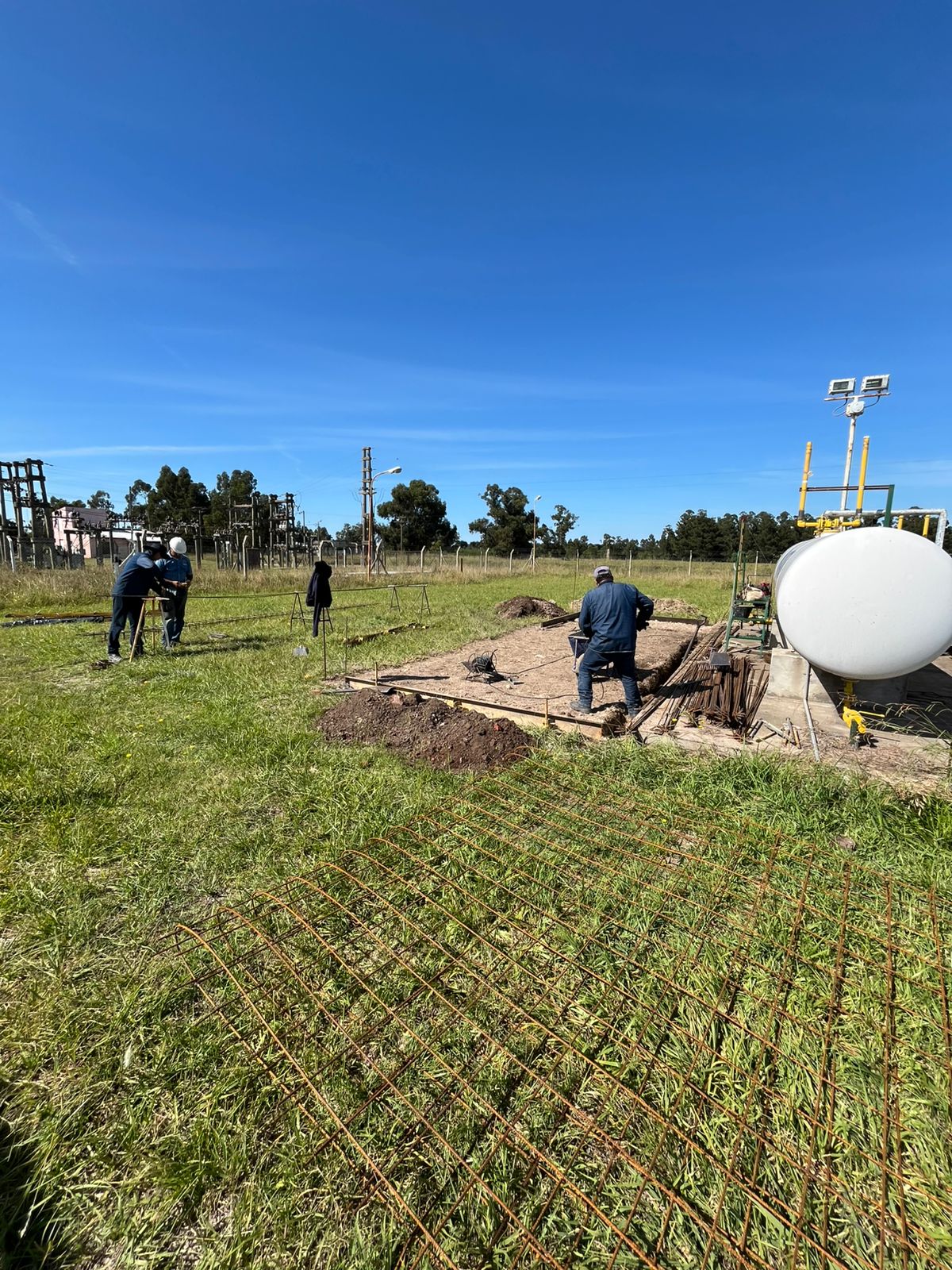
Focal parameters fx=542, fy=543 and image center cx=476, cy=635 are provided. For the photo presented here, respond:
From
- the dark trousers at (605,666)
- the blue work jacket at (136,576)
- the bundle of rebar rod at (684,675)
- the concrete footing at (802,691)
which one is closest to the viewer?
the concrete footing at (802,691)

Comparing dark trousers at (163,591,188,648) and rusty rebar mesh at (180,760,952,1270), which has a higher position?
dark trousers at (163,591,188,648)

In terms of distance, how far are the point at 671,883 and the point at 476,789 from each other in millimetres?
1653

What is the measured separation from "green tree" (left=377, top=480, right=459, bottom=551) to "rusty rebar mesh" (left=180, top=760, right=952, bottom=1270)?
1795 inches

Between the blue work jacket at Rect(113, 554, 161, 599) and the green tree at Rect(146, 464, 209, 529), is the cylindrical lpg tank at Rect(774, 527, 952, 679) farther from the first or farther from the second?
the green tree at Rect(146, 464, 209, 529)

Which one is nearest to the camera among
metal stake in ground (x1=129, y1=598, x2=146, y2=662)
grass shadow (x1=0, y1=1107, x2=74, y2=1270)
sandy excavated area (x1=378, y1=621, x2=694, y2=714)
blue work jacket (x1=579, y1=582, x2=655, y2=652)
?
grass shadow (x1=0, y1=1107, x2=74, y2=1270)

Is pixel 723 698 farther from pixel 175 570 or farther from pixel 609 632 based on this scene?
pixel 175 570

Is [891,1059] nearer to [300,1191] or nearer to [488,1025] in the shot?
[488,1025]

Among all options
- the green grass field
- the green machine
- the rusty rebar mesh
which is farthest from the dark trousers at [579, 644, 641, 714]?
the green machine

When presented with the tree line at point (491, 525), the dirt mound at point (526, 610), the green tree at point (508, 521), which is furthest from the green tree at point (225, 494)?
the dirt mound at point (526, 610)

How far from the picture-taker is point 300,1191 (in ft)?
5.46

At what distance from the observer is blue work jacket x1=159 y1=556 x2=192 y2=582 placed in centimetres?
A: 930

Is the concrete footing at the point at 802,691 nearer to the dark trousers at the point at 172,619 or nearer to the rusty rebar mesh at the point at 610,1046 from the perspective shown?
the rusty rebar mesh at the point at 610,1046

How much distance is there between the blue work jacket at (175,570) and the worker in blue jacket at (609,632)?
710cm

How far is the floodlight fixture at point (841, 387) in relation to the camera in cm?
845
